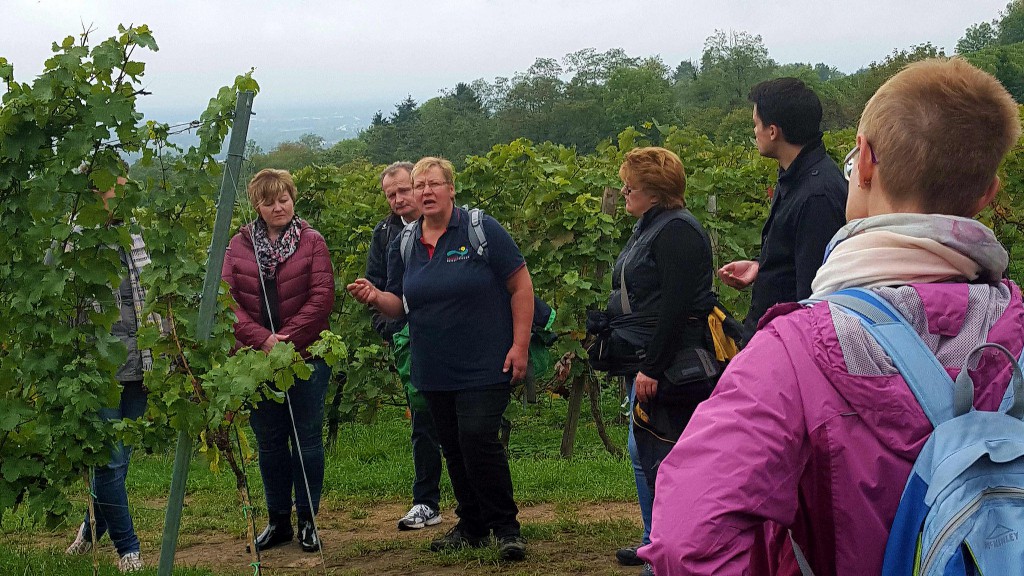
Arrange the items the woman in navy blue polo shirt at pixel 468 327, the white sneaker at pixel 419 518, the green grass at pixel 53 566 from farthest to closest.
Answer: the white sneaker at pixel 419 518 → the woman in navy blue polo shirt at pixel 468 327 → the green grass at pixel 53 566

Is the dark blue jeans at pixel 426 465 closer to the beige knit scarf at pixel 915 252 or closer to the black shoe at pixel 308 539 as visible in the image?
the black shoe at pixel 308 539

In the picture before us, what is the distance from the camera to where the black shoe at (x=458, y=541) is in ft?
17.3

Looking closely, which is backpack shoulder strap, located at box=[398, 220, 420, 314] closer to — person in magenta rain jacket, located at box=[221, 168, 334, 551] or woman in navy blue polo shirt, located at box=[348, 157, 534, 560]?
woman in navy blue polo shirt, located at box=[348, 157, 534, 560]

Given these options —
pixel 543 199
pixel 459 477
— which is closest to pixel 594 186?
pixel 543 199

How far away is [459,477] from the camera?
5.38 metres

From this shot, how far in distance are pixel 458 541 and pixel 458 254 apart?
1514 mm

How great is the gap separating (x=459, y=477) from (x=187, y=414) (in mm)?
1952

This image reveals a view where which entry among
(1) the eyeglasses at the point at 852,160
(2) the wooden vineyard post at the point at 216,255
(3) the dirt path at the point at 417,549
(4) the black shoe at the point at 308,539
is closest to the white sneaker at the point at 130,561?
(3) the dirt path at the point at 417,549

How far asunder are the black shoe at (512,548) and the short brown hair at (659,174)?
6.14ft

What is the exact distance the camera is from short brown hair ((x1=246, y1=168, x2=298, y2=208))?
5.51 m

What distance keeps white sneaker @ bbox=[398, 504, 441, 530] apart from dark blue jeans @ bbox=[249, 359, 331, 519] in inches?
22.2

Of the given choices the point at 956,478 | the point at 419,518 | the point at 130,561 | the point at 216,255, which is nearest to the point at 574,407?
the point at 419,518

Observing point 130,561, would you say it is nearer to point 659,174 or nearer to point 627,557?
point 627,557

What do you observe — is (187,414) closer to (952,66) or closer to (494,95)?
(952,66)
